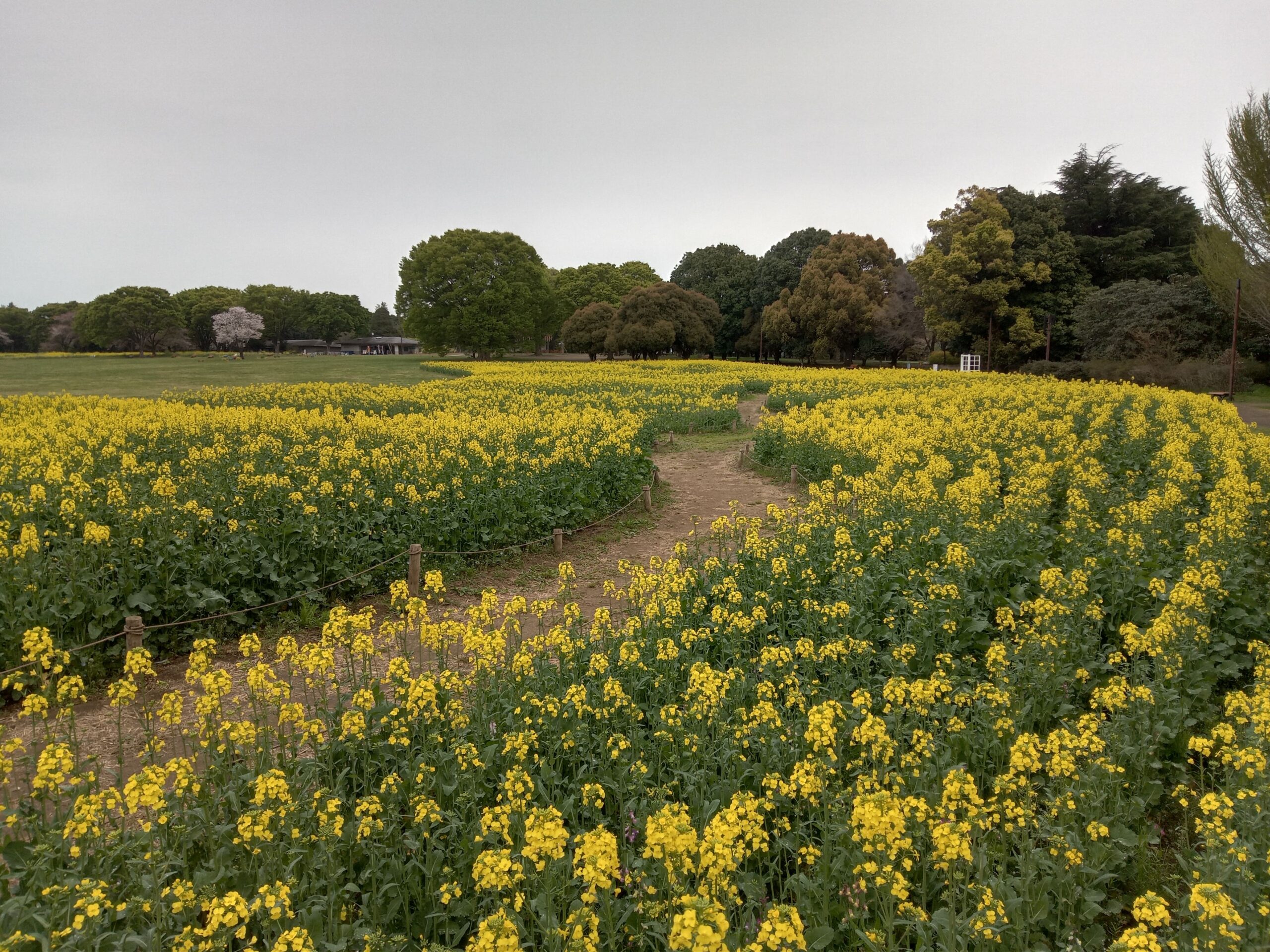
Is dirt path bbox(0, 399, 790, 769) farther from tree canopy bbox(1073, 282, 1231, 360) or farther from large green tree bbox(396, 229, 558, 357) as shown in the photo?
large green tree bbox(396, 229, 558, 357)

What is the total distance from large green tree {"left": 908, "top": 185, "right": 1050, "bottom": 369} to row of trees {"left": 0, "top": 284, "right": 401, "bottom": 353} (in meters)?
86.2

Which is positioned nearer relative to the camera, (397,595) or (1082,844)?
(1082,844)

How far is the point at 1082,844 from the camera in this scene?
4.08 m

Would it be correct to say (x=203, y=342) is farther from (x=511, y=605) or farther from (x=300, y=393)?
(x=511, y=605)

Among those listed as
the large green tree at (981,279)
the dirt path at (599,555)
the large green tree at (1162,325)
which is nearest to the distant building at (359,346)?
the large green tree at (981,279)

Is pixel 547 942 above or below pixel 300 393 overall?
below

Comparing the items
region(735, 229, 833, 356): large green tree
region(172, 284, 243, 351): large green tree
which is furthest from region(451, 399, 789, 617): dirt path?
region(172, 284, 243, 351): large green tree

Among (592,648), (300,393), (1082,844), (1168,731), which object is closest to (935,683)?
(1082,844)

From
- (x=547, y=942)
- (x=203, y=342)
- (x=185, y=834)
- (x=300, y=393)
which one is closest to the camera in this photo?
(x=547, y=942)

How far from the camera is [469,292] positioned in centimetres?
7400

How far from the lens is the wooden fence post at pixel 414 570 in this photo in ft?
31.3

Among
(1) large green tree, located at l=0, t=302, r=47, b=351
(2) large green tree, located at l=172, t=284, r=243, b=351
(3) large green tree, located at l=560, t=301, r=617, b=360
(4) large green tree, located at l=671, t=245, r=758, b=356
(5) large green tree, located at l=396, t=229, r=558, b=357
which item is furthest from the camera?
(1) large green tree, located at l=0, t=302, r=47, b=351

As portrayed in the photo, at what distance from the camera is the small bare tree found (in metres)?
97.4

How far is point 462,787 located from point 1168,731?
15.9 feet
